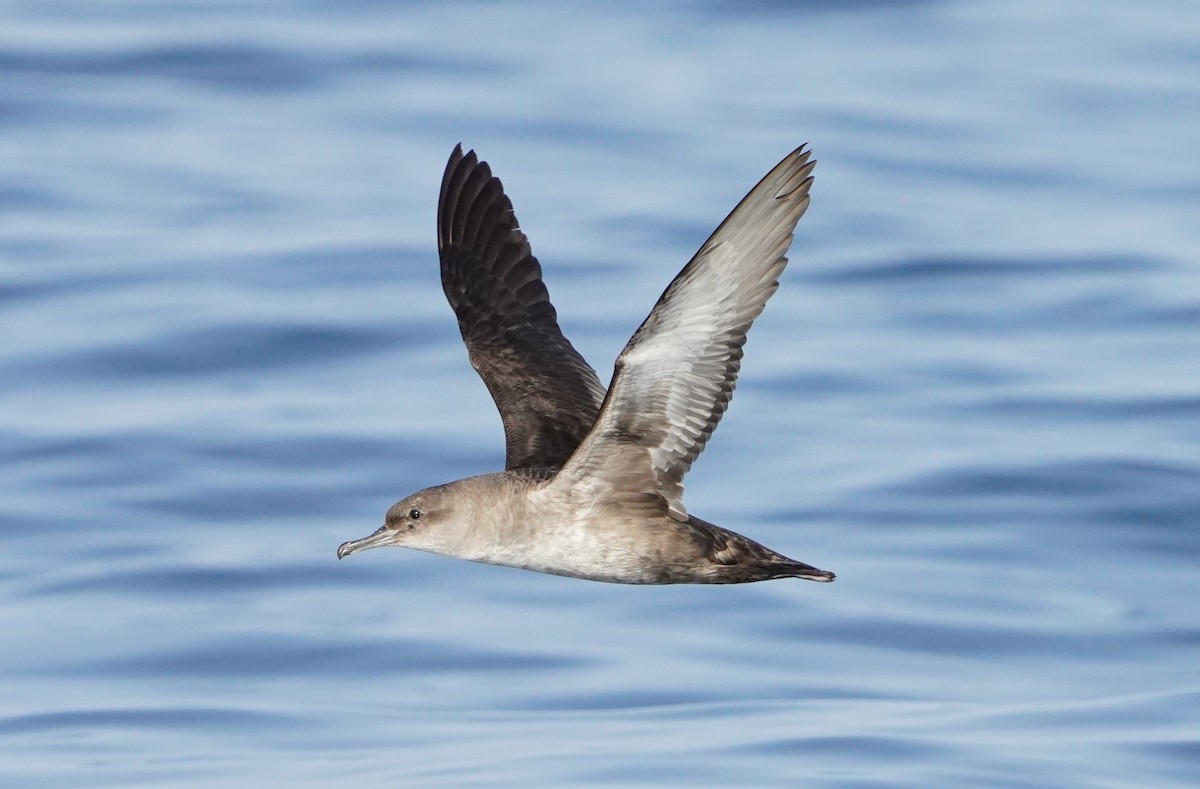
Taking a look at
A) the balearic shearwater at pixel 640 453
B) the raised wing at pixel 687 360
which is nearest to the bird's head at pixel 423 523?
the balearic shearwater at pixel 640 453

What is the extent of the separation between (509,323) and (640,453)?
230 centimetres

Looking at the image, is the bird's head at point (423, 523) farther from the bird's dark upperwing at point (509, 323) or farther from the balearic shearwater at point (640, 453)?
the bird's dark upperwing at point (509, 323)

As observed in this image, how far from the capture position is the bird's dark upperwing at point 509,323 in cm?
1106

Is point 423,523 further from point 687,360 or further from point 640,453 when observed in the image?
point 687,360

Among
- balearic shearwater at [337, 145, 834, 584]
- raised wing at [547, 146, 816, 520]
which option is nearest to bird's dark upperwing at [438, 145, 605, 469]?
balearic shearwater at [337, 145, 834, 584]

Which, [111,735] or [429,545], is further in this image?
[111,735]

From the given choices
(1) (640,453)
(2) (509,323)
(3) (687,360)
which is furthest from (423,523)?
(2) (509,323)

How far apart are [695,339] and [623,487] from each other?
2.67ft

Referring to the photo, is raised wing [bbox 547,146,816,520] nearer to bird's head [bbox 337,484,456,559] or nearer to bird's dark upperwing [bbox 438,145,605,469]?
bird's head [bbox 337,484,456,559]

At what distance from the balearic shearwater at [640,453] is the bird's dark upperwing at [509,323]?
0.06 feet

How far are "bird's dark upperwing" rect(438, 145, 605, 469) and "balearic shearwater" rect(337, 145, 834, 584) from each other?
17mm

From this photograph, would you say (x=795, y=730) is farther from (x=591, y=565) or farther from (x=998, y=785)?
(x=591, y=565)

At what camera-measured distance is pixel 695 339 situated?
9.41 meters

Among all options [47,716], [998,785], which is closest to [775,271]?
[998,785]
